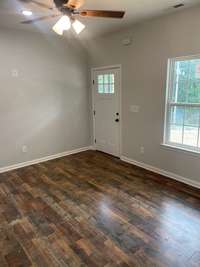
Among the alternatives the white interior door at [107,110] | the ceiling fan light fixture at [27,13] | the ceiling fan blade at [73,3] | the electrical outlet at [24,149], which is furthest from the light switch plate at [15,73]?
the ceiling fan blade at [73,3]

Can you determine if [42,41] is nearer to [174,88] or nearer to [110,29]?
[110,29]

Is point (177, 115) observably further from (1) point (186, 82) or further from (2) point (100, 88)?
(2) point (100, 88)

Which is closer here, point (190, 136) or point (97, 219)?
point (97, 219)

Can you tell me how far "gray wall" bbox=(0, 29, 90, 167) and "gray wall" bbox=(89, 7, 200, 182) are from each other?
838 mm

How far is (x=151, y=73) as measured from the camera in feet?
11.6

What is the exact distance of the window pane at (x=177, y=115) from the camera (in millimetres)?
3270

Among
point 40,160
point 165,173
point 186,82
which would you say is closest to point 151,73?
point 186,82

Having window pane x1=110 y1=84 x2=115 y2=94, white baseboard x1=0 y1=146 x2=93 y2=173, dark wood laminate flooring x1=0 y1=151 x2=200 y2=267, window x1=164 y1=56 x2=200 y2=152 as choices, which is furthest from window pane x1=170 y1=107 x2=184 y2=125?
white baseboard x1=0 y1=146 x2=93 y2=173

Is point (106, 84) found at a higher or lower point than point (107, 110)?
higher

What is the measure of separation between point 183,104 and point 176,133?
0.52 m

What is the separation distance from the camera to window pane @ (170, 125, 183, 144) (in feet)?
11.0

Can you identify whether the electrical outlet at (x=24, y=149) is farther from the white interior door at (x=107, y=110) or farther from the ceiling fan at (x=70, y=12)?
the ceiling fan at (x=70, y=12)

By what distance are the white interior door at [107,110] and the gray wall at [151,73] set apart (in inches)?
8.7

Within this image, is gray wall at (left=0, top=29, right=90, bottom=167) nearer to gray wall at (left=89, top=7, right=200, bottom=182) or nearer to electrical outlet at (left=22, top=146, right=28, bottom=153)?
electrical outlet at (left=22, top=146, right=28, bottom=153)
